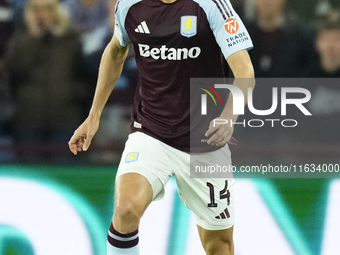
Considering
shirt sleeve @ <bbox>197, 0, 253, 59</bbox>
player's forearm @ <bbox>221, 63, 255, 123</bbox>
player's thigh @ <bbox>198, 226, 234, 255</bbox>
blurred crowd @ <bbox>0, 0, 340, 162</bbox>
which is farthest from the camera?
blurred crowd @ <bbox>0, 0, 340, 162</bbox>

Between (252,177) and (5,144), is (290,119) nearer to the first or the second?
(252,177)

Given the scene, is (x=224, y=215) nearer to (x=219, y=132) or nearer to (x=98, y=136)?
→ (x=219, y=132)

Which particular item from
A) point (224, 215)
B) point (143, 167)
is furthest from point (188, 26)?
point (224, 215)

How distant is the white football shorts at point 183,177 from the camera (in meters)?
2.79

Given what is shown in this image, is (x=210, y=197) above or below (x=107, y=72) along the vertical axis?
below

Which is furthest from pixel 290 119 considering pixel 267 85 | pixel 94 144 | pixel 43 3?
pixel 43 3

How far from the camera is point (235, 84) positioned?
2686 mm

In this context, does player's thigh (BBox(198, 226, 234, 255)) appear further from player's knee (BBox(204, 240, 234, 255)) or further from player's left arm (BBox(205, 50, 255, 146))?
player's left arm (BBox(205, 50, 255, 146))

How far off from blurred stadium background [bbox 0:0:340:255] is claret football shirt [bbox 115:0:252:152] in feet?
2.90

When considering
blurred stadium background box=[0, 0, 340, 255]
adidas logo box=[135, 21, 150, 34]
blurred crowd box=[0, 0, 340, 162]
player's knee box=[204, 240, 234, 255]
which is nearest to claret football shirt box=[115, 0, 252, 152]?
adidas logo box=[135, 21, 150, 34]

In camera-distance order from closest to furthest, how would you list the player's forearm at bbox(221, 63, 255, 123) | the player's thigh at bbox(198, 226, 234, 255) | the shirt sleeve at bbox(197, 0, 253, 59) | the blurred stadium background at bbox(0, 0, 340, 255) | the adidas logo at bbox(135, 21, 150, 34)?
the player's forearm at bbox(221, 63, 255, 123) → the shirt sleeve at bbox(197, 0, 253, 59) → the adidas logo at bbox(135, 21, 150, 34) → the player's thigh at bbox(198, 226, 234, 255) → the blurred stadium background at bbox(0, 0, 340, 255)

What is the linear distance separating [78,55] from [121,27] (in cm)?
143

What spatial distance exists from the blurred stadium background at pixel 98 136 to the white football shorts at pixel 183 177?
61 centimetres

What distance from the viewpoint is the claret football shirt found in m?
2.80
